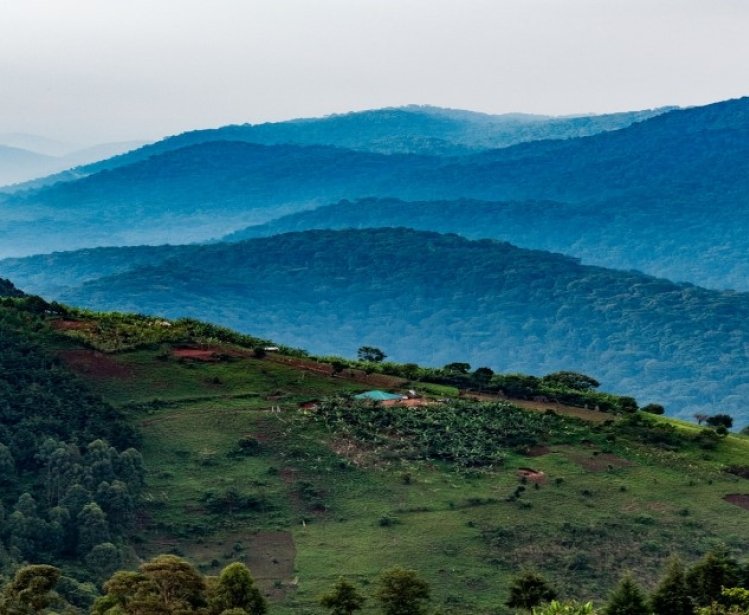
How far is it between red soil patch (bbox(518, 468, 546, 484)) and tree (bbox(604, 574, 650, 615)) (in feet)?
85.6

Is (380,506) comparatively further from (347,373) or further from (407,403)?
(347,373)

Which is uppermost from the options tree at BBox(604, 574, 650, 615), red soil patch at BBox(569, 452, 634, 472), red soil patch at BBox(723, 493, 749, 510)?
red soil patch at BBox(569, 452, 634, 472)

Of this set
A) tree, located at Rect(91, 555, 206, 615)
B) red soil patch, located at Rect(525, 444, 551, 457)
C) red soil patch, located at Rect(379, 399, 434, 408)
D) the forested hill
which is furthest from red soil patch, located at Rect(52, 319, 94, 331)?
tree, located at Rect(91, 555, 206, 615)

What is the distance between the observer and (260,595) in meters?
52.1

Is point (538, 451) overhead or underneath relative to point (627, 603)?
overhead

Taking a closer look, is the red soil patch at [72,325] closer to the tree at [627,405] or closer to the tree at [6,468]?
the tree at [6,468]

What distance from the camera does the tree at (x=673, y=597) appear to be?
52.2m

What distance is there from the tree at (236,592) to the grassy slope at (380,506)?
11.5m

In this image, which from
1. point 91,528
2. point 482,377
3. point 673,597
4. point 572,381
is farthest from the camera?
point 572,381

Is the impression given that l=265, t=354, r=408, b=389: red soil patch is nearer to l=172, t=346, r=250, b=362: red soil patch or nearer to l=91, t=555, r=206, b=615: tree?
l=172, t=346, r=250, b=362: red soil patch

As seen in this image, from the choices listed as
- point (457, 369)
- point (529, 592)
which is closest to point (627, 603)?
point (529, 592)

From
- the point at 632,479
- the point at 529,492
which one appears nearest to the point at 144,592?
the point at 529,492

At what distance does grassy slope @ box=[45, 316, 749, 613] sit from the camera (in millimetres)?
67688

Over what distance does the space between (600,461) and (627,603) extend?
Result: 3071cm
